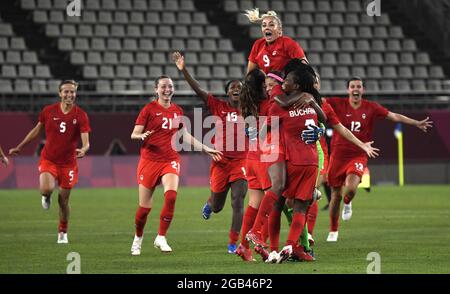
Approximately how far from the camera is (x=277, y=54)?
14125mm

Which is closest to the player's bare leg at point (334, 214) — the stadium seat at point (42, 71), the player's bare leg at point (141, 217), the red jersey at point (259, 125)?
the player's bare leg at point (141, 217)

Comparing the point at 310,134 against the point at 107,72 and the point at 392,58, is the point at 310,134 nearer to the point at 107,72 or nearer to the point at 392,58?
the point at 107,72

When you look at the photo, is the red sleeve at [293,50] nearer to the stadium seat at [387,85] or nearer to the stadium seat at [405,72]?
the stadium seat at [387,85]

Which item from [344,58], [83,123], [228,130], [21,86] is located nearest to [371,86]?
[344,58]

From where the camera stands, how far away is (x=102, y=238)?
1648 cm

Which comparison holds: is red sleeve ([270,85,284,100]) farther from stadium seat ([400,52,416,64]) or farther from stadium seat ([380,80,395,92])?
stadium seat ([400,52,416,64])

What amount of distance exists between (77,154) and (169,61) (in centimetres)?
2099

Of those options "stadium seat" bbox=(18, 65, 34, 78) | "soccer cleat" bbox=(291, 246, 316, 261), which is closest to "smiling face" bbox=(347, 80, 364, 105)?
"soccer cleat" bbox=(291, 246, 316, 261)

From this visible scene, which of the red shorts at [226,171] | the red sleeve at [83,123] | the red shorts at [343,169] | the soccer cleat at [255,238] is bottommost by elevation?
the soccer cleat at [255,238]

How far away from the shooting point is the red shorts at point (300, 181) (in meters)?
12.3

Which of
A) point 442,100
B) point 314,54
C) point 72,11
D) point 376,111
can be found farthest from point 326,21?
point 376,111

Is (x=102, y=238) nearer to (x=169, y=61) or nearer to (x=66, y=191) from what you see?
(x=66, y=191)

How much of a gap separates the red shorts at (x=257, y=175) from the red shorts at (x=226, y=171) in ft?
2.97

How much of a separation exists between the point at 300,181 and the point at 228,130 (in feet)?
7.90
